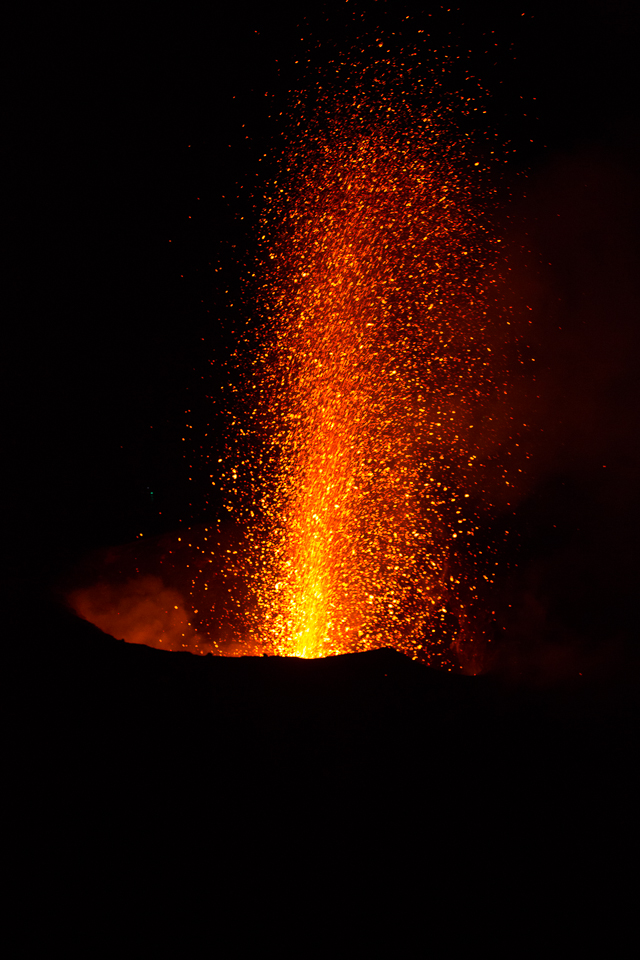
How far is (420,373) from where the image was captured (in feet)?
11.0

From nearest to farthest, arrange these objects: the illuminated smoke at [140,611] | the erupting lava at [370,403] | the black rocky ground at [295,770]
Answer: the black rocky ground at [295,770] < the illuminated smoke at [140,611] < the erupting lava at [370,403]

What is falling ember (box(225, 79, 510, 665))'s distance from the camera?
303 centimetres

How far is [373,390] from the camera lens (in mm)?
3312

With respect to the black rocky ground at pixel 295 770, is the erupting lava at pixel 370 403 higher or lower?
higher

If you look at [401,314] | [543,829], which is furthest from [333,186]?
[543,829]

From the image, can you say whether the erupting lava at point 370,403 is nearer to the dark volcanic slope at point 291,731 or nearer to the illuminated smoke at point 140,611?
the illuminated smoke at point 140,611

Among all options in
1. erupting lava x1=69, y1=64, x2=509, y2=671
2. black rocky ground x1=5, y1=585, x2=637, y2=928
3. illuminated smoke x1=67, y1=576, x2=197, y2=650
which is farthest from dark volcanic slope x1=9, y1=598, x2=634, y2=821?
erupting lava x1=69, y1=64, x2=509, y2=671

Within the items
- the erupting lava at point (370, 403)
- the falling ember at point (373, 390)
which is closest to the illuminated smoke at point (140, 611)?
the erupting lava at point (370, 403)

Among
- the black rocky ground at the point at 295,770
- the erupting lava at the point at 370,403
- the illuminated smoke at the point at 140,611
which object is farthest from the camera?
the erupting lava at the point at 370,403

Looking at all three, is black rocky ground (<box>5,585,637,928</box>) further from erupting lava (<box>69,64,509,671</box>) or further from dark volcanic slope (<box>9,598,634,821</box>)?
erupting lava (<box>69,64,509,671</box>)

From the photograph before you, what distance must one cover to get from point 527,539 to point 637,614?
2.12 feet

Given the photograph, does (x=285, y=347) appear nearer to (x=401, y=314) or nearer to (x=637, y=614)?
(x=401, y=314)

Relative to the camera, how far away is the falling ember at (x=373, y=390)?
3.03 metres

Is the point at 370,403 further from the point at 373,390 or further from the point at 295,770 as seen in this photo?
the point at 295,770
